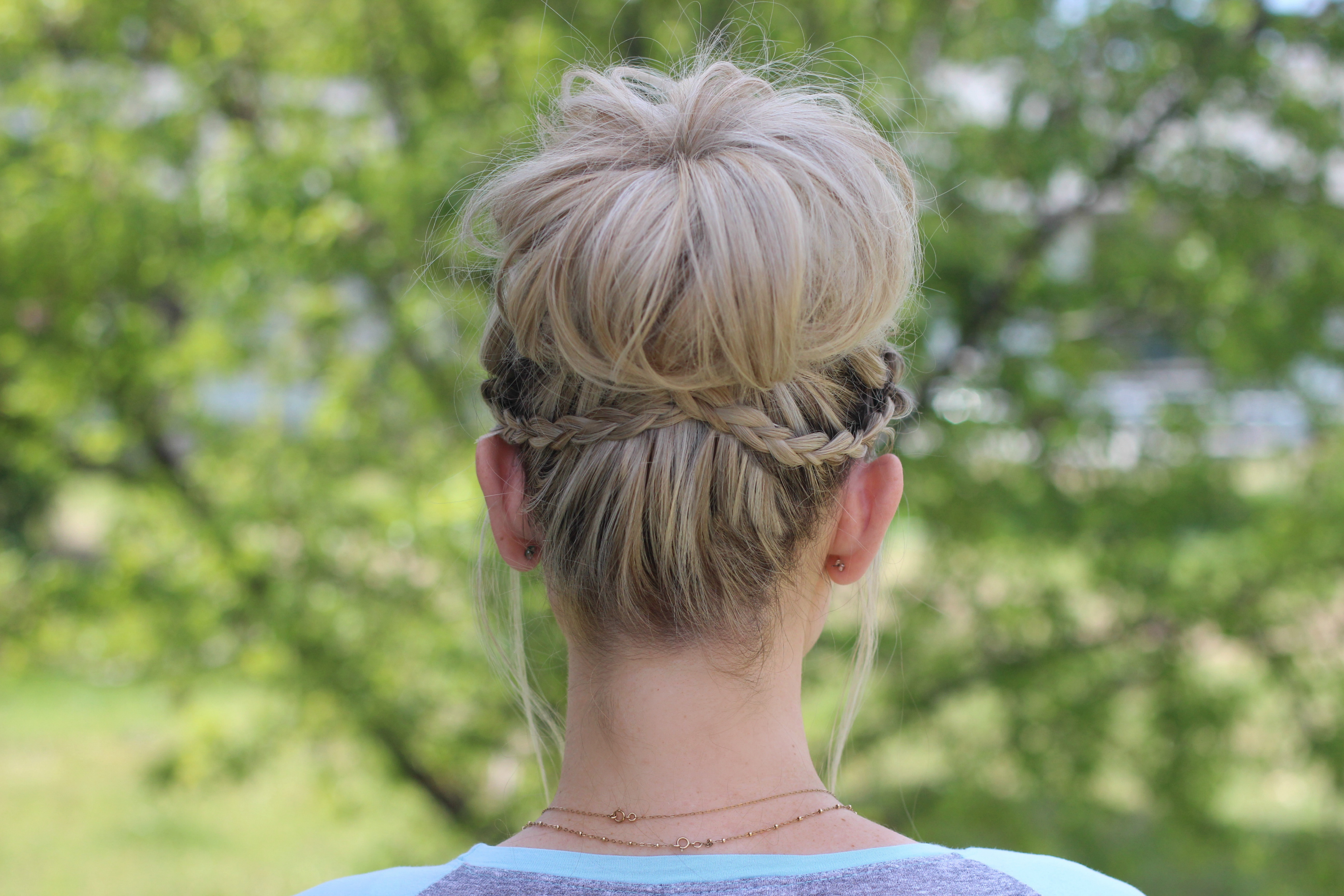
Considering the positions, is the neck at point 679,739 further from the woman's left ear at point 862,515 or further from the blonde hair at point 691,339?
the woman's left ear at point 862,515

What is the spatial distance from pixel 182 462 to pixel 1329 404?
3811 millimetres

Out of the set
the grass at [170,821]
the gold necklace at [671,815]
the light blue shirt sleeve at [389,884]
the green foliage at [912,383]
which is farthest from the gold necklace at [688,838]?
the grass at [170,821]

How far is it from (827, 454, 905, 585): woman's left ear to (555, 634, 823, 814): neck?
146mm

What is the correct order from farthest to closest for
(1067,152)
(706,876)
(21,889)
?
(21,889)
(1067,152)
(706,876)

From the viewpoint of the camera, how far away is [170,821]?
20.8 feet

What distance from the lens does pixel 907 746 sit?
3.69 metres

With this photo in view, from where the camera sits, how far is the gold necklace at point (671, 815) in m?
1.02

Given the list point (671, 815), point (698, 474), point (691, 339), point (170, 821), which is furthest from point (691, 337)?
point (170, 821)

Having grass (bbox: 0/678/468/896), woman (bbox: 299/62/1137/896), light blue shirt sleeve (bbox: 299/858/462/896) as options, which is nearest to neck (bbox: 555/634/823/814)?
woman (bbox: 299/62/1137/896)

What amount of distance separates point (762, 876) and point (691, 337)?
1.66ft

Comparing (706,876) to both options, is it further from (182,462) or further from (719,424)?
(182,462)

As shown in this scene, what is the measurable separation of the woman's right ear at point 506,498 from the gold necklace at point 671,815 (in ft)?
0.91

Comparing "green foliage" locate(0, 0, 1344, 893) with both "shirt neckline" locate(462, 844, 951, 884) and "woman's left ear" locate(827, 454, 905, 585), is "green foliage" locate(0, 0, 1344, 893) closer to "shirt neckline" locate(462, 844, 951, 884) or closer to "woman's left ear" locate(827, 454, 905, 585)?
"woman's left ear" locate(827, 454, 905, 585)

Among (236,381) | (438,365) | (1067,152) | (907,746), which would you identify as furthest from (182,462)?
(1067,152)
